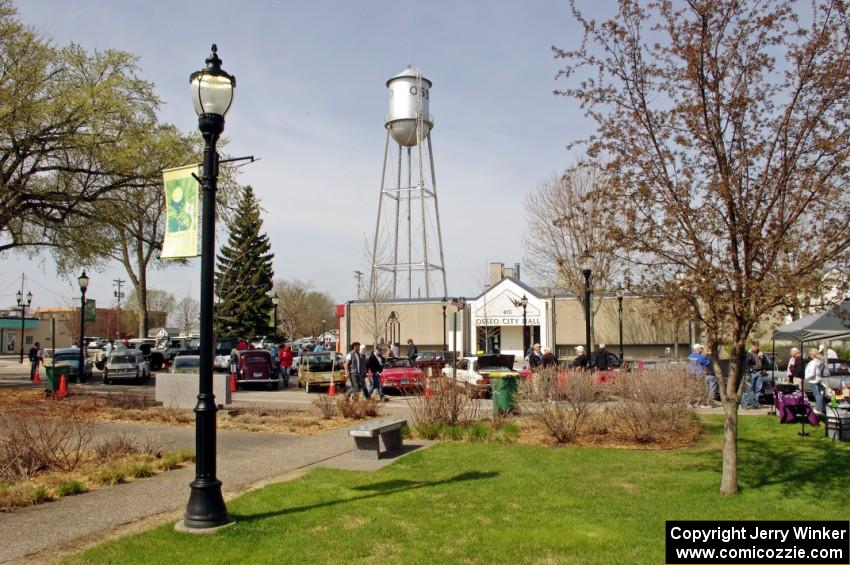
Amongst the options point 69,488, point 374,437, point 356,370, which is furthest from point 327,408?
point 69,488

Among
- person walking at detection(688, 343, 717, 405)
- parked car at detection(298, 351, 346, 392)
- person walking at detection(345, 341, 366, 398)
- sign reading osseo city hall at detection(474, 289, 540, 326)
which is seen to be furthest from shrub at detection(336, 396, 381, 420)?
sign reading osseo city hall at detection(474, 289, 540, 326)

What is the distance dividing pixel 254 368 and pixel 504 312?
26.2 m

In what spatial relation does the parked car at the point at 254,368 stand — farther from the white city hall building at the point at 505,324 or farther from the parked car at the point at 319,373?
the white city hall building at the point at 505,324

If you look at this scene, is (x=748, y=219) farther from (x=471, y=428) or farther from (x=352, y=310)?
(x=352, y=310)

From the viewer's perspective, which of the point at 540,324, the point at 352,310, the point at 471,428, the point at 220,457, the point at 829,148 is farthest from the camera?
the point at 352,310

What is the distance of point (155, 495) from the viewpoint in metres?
8.38

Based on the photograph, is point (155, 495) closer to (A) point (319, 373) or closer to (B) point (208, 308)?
(B) point (208, 308)

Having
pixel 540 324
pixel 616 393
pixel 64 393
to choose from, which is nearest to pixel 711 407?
pixel 616 393

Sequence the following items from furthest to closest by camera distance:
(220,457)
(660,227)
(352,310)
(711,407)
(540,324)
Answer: (352,310)
(540,324)
(711,407)
(220,457)
(660,227)

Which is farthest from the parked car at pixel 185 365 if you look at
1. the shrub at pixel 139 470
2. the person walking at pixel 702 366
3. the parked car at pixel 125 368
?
the person walking at pixel 702 366

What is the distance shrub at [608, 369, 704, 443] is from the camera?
1208 cm

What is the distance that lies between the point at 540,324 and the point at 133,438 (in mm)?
40101

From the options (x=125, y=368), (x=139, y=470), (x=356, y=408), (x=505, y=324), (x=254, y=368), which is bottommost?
(x=139, y=470)

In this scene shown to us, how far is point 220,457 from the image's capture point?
10992 millimetres
